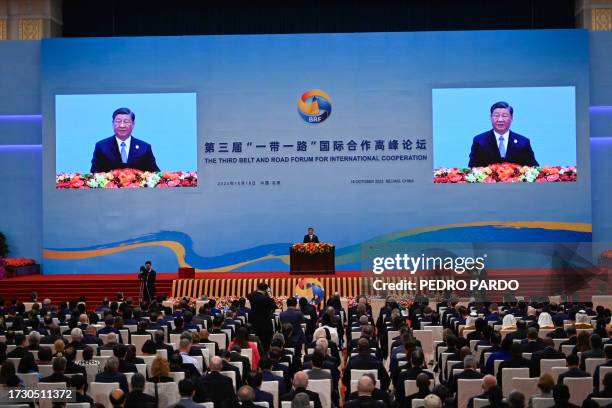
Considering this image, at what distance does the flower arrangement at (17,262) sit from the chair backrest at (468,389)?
50.8 feet

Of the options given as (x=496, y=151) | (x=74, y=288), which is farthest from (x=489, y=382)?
(x=496, y=151)

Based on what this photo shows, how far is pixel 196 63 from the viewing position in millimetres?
22328

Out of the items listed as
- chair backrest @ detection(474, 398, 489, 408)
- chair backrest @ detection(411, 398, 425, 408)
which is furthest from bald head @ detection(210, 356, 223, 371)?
chair backrest @ detection(474, 398, 489, 408)

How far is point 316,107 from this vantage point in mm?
22234

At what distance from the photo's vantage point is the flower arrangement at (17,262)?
2161cm

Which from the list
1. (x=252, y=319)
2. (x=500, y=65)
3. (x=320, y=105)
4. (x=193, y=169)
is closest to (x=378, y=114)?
(x=320, y=105)

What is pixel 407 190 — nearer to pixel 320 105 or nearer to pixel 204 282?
pixel 320 105

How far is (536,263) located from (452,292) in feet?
5.58

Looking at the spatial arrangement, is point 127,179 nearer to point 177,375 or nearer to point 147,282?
point 147,282

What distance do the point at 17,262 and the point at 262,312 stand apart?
1108 cm

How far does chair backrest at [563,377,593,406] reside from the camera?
8.00 m

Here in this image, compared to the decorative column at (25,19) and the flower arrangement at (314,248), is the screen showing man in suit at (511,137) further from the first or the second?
the decorative column at (25,19)

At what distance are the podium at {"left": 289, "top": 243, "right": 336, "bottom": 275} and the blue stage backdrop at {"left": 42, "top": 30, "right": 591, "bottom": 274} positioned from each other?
2.81m

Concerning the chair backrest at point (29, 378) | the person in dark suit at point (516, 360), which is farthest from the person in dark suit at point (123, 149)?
the person in dark suit at point (516, 360)
